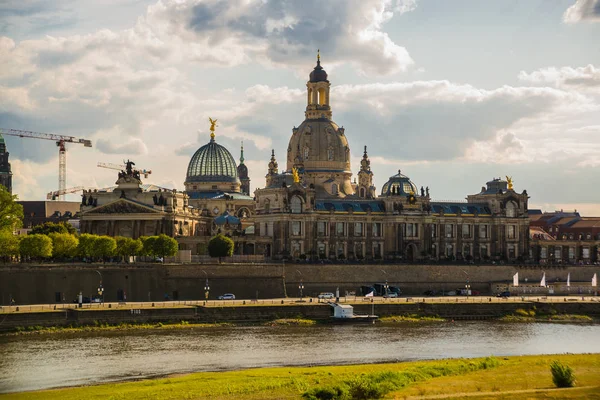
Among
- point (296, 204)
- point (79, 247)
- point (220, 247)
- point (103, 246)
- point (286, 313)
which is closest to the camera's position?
point (286, 313)

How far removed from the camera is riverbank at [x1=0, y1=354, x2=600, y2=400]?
214ft

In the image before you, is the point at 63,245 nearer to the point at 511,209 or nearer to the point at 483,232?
the point at 483,232

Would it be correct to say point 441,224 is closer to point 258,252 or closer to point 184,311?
point 258,252

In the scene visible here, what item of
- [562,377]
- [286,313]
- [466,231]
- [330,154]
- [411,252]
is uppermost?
[330,154]

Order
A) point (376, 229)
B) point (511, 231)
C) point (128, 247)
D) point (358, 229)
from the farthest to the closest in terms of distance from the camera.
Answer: point (511, 231)
point (376, 229)
point (358, 229)
point (128, 247)

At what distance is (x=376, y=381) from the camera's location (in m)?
68.4

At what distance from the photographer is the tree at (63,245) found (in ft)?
449

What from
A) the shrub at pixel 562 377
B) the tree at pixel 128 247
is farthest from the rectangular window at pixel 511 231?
the shrub at pixel 562 377

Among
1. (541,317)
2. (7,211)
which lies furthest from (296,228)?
(7,211)

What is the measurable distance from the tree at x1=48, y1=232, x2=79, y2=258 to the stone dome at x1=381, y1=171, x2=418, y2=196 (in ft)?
166

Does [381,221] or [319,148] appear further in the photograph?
[319,148]

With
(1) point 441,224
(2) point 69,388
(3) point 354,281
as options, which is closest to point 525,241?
(1) point 441,224

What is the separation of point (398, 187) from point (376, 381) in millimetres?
101436

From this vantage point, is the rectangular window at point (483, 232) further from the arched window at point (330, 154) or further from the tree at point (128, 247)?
the tree at point (128, 247)
